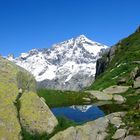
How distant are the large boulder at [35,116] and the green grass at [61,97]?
81.2 ft

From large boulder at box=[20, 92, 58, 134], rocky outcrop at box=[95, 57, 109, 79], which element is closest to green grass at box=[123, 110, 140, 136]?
large boulder at box=[20, 92, 58, 134]

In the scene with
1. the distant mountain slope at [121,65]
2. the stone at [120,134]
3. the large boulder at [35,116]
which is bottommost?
the stone at [120,134]

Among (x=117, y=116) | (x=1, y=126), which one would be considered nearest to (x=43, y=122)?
(x=1, y=126)

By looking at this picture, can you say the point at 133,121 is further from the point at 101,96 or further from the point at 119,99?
the point at 101,96

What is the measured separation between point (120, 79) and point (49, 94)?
18829 millimetres

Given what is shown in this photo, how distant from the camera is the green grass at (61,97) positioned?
212 feet

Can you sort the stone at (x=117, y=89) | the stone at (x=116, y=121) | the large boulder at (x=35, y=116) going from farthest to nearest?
the stone at (x=117, y=89) < the large boulder at (x=35, y=116) < the stone at (x=116, y=121)

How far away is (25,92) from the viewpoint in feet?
123

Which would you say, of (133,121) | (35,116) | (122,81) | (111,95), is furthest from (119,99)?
(35,116)

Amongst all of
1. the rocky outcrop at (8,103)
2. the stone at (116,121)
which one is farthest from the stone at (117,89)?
the rocky outcrop at (8,103)

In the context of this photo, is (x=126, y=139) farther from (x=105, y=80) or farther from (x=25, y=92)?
(x=105, y=80)

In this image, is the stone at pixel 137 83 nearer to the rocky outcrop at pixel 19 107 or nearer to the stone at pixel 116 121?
the rocky outcrop at pixel 19 107

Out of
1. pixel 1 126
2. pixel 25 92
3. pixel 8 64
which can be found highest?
pixel 8 64

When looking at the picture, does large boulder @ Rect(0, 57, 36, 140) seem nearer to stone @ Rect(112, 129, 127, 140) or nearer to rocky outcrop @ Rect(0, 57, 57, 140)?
rocky outcrop @ Rect(0, 57, 57, 140)
